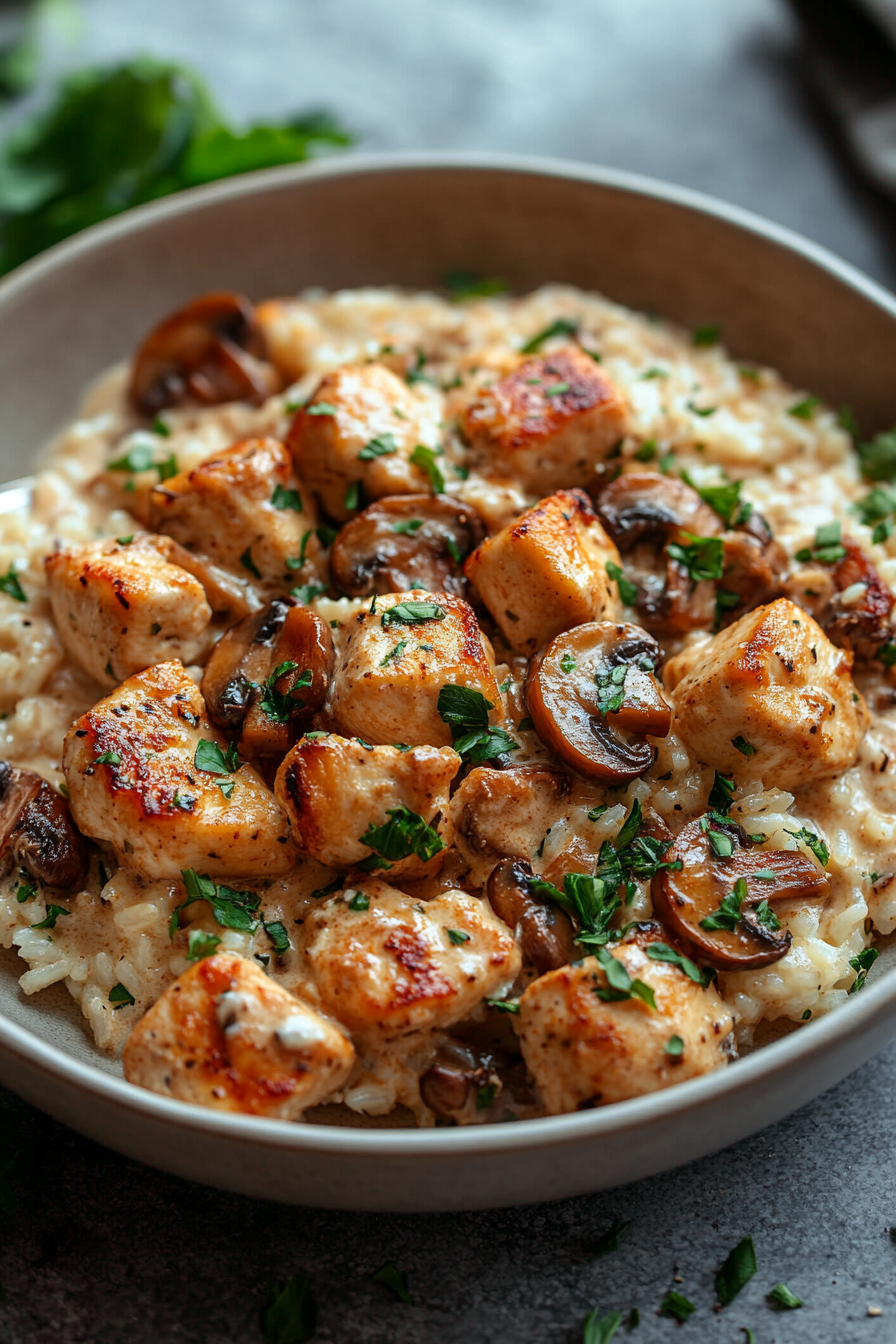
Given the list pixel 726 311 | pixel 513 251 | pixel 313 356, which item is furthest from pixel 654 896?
pixel 513 251

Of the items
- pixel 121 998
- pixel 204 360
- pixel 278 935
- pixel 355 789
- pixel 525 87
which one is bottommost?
pixel 121 998

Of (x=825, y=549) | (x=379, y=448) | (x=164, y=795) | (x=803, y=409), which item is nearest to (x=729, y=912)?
(x=825, y=549)

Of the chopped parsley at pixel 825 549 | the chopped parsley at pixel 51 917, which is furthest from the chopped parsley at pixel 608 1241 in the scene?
the chopped parsley at pixel 825 549

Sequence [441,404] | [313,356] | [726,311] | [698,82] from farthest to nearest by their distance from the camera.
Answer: [698,82]
[726,311]
[313,356]
[441,404]

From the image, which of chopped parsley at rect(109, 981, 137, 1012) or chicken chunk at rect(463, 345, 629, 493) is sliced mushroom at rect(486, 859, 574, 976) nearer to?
chopped parsley at rect(109, 981, 137, 1012)

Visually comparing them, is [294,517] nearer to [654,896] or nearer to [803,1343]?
[654,896]

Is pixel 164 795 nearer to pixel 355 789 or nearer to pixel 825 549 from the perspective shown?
pixel 355 789
